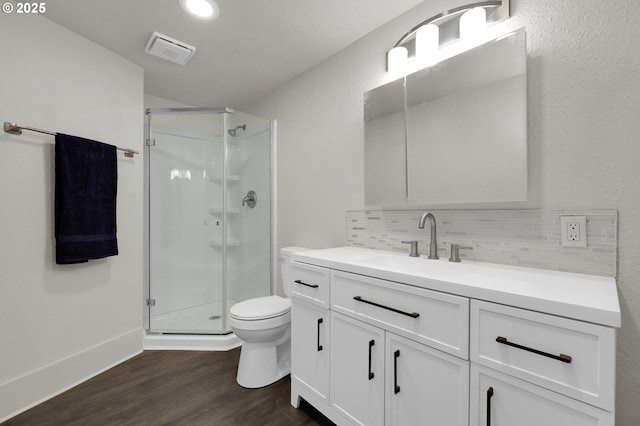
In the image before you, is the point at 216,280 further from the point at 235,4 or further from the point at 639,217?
the point at 639,217

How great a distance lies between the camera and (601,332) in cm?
68

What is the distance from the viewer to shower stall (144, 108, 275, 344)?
8.19ft

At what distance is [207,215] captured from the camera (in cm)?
267

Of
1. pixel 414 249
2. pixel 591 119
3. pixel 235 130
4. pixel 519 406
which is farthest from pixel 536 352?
pixel 235 130

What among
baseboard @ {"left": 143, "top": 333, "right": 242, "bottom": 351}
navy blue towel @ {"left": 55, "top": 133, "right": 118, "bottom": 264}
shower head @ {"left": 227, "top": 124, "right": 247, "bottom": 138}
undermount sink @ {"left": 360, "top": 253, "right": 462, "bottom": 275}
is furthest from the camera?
shower head @ {"left": 227, "top": 124, "right": 247, "bottom": 138}

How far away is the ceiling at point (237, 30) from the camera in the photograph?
63.4 inches

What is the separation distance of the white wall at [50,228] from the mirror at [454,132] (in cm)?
185

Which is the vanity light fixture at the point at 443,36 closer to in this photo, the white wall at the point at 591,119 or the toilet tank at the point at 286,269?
the white wall at the point at 591,119

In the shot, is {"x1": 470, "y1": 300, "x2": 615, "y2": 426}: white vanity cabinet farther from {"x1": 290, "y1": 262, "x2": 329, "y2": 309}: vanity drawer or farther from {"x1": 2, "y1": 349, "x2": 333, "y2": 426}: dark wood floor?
{"x1": 2, "y1": 349, "x2": 333, "y2": 426}: dark wood floor

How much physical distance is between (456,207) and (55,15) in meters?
2.53

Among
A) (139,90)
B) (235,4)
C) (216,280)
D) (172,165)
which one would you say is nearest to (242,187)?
(172,165)

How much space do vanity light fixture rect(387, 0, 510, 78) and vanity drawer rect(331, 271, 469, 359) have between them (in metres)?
1.20

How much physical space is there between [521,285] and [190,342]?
2265 millimetres

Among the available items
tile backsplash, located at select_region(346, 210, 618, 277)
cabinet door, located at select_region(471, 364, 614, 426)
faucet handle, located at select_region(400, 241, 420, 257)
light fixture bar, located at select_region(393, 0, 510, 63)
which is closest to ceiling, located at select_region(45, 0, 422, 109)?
light fixture bar, located at select_region(393, 0, 510, 63)
